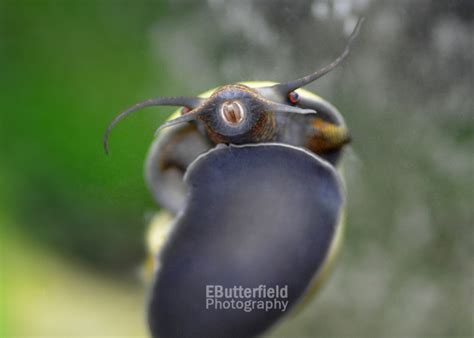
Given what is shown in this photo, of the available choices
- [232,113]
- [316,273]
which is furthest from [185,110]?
[316,273]

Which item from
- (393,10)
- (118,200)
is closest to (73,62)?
(118,200)

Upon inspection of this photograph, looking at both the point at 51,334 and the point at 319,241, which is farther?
the point at 51,334

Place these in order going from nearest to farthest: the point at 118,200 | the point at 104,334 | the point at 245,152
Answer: the point at 245,152
the point at 118,200
the point at 104,334

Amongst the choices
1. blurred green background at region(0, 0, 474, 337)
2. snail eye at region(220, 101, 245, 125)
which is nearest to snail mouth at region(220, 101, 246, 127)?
snail eye at region(220, 101, 245, 125)

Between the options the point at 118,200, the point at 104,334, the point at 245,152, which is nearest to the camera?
the point at 245,152

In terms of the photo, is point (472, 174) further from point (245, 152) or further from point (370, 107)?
point (245, 152)

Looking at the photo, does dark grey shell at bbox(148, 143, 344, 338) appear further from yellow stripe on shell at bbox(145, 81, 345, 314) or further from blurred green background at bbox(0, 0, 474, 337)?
blurred green background at bbox(0, 0, 474, 337)

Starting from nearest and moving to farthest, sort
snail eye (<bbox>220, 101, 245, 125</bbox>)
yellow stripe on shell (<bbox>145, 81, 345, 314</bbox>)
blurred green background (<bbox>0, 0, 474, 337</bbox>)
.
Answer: snail eye (<bbox>220, 101, 245, 125</bbox>), yellow stripe on shell (<bbox>145, 81, 345, 314</bbox>), blurred green background (<bbox>0, 0, 474, 337</bbox>)
